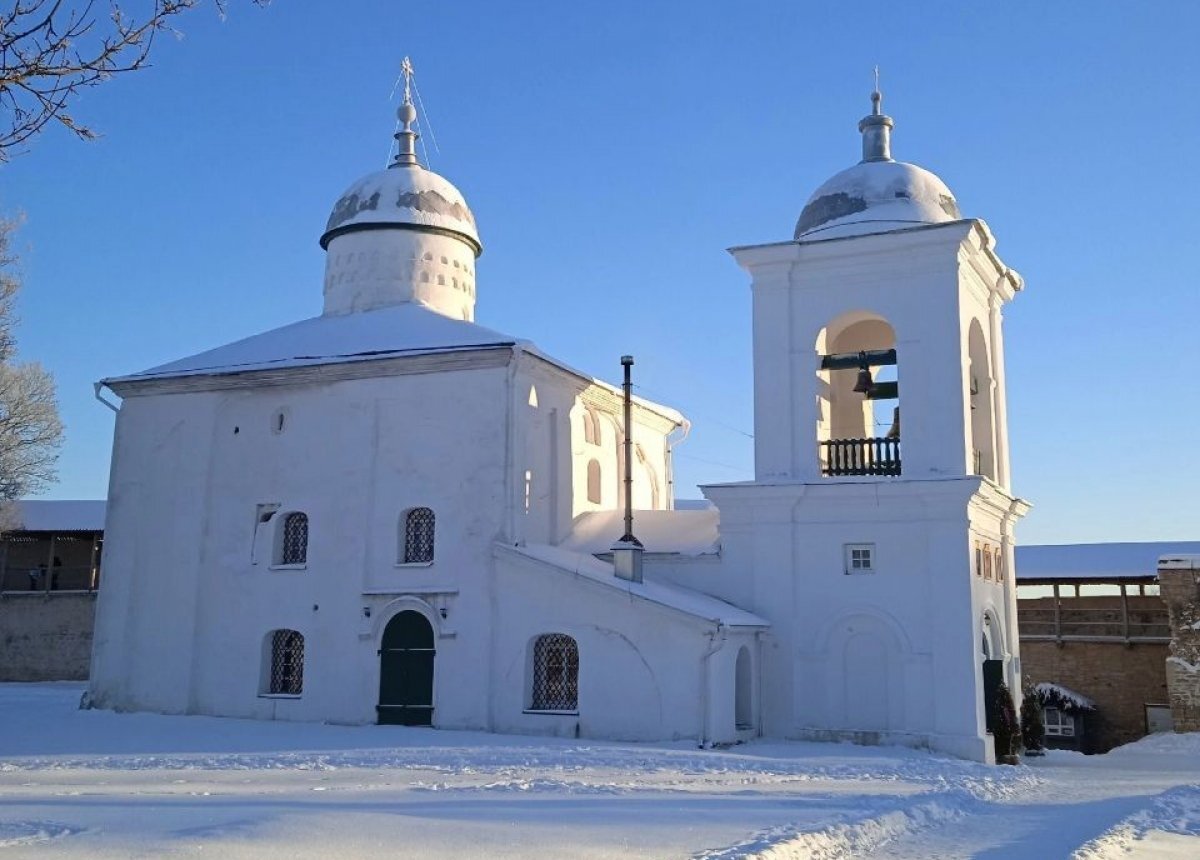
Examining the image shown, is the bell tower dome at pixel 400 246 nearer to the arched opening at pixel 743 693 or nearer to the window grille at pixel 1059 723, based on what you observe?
the arched opening at pixel 743 693

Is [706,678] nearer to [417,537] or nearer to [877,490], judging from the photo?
[877,490]

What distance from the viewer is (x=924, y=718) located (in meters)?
16.5

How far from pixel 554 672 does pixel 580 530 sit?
328cm

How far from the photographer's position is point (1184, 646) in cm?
2244

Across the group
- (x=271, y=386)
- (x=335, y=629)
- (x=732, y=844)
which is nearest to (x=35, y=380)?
(x=271, y=386)

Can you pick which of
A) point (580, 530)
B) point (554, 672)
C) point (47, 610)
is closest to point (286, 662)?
point (554, 672)

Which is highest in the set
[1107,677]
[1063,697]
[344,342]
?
[344,342]

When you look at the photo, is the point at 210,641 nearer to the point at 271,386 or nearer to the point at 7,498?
the point at 271,386

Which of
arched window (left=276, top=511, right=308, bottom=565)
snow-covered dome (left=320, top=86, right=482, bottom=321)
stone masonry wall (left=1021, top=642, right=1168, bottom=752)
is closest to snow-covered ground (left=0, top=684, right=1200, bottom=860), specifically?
arched window (left=276, top=511, right=308, bottom=565)

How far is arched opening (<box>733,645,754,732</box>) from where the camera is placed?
1711 centimetres

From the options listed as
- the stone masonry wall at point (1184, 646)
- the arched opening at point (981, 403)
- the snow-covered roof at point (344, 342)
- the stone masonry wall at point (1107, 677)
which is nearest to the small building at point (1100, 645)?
the stone masonry wall at point (1107, 677)

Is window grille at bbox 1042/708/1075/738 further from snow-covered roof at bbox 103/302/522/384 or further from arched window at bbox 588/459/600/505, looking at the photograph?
snow-covered roof at bbox 103/302/522/384

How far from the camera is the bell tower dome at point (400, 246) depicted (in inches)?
885

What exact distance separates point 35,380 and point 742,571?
69.8 ft
